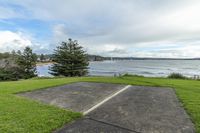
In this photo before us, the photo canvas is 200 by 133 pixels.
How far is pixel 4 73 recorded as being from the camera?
94.1ft

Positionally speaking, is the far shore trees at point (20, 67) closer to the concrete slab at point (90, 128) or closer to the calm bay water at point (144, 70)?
the calm bay water at point (144, 70)

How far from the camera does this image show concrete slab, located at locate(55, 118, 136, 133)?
3.55 metres

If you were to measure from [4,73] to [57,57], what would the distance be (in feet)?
28.9

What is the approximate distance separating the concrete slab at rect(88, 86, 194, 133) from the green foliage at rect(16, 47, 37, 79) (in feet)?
87.7

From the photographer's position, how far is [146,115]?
455cm

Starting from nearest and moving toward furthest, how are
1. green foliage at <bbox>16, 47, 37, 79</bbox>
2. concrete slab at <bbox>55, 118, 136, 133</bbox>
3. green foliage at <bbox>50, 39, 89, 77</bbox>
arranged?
concrete slab at <bbox>55, 118, 136, 133</bbox> < green foliage at <bbox>50, 39, 89, 77</bbox> < green foliage at <bbox>16, 47, 37, 79</bbox>

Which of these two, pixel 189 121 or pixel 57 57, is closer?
pixel 189 121

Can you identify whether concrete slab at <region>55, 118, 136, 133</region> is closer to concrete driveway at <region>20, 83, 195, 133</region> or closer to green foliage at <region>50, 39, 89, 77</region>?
concrete driveway at <region>20, 83, 195, 133</region>

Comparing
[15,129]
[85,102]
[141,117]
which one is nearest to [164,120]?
[141,117]

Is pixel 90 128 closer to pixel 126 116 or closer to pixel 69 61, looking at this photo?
pixel 126 116

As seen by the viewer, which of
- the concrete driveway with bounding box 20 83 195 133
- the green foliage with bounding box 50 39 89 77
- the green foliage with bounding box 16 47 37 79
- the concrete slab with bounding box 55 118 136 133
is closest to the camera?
the concrete slab with bounding box 55 118 136 133

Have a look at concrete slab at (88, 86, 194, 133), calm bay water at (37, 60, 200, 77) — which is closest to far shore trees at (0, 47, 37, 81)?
calm bay water at (37, 60, 200, 77)

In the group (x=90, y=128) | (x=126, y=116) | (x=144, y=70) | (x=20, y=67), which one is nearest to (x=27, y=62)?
(x=20, y=67)

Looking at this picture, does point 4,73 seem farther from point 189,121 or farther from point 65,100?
point 189,121
